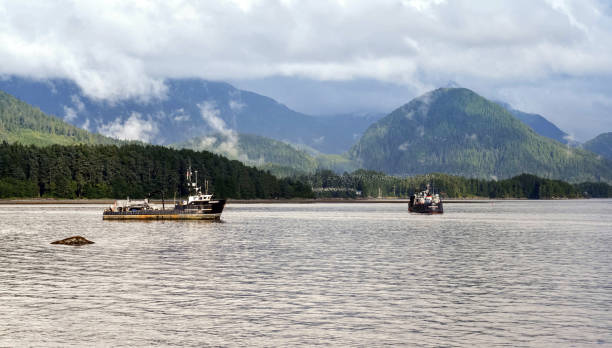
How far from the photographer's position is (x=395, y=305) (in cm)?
5197

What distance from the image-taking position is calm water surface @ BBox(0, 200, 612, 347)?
1639 inches

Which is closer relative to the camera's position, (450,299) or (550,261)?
(450,299)

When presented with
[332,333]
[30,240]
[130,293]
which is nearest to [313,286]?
[130,293]

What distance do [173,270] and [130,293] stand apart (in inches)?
663

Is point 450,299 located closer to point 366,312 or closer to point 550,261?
point 366,312

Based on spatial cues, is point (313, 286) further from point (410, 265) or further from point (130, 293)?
point (410, 265)

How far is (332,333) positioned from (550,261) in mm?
51729

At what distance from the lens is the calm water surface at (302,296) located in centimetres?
4162

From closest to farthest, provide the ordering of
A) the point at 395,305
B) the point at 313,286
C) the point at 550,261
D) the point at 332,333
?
the point at 332,333, the point at 395,305, the point at 313,286, the point at 550,261

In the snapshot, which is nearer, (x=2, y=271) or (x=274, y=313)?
(x=274, y=313)

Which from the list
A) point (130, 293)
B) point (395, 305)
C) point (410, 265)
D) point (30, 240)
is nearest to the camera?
point (395, 305)

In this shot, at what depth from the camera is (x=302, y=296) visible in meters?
55.8

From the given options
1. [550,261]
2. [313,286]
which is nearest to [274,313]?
[313,286]

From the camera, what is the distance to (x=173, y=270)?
242ft
